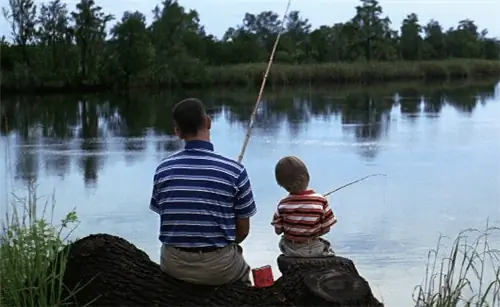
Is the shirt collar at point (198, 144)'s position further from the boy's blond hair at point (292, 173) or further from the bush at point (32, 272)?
the bush at point (32, 272)

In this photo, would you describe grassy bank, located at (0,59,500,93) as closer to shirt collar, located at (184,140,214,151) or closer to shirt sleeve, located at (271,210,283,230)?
shirt sleeve, located at (271,210,283,230)

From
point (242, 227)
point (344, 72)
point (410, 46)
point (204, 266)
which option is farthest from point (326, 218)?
point (410, 46)

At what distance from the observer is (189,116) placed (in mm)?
2992

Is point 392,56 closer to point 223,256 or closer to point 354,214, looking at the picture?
point 354,214

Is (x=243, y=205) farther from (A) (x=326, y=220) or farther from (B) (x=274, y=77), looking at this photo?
(B) (x=274, y=77)

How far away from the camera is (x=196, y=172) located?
2980mm

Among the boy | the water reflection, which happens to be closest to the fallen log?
the boy

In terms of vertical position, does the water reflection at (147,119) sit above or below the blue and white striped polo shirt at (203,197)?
below

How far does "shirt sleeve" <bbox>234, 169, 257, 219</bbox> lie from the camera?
2.99m

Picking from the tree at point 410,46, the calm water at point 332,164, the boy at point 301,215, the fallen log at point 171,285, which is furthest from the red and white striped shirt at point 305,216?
the tree at point 410,46

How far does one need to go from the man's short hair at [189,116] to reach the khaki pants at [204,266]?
44 centimetres

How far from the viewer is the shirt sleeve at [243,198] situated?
9.80ft

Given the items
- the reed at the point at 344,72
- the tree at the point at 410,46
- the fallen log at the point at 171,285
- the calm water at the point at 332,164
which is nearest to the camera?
the fallen log at the point at 171,285

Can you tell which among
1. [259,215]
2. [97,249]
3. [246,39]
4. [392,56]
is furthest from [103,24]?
[97,249]
